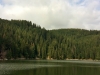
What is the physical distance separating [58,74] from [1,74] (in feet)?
50.1

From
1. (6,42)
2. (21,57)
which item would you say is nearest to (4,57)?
(6,42)

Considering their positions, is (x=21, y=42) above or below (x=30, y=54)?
above

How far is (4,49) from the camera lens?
145 metres

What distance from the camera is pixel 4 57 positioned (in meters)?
139

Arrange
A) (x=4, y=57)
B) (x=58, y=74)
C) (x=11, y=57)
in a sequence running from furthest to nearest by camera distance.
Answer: (x=11, y=57) → (x=4, y=57) → (x=58, y=74)

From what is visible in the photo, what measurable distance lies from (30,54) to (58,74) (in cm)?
14309

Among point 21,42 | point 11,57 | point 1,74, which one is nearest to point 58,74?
point 1,74

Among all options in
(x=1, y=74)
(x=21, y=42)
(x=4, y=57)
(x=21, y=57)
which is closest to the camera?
(x=1, y=74)

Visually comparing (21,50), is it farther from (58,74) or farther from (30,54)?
(58,74)

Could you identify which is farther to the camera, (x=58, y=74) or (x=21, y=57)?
(x=21, y=57)

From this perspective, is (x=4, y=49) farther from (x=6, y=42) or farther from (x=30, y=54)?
(x=30, y=54)

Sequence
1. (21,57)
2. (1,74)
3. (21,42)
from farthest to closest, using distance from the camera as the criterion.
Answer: (21,42)
(21,57)
(1,74)

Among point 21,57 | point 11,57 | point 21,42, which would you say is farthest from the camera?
point 21,42

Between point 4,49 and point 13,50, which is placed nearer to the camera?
point 4,49
